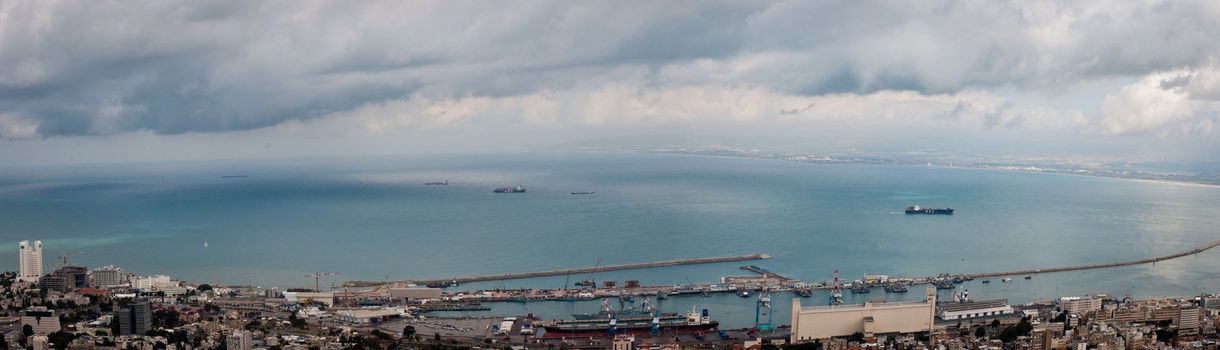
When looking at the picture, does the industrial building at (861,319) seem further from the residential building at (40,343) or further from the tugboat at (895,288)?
the residential building at (40,343)

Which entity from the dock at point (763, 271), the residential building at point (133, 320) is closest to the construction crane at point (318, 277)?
the residential building at point (133, 320)

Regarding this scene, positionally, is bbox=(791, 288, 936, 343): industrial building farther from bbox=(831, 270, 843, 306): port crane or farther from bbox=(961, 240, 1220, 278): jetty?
bbox=(961, 240, 1220, 278): jetty

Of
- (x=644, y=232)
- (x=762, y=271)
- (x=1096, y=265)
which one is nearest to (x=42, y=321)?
(x=762, y=271)

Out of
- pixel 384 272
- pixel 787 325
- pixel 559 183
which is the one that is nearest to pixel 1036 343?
pixel 787 325

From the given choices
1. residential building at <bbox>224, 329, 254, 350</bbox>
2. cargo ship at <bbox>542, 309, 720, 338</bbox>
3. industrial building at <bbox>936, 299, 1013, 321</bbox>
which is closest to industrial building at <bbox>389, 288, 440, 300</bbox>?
cargo ship at <bbox>542, 309, 720, 338</bbox>

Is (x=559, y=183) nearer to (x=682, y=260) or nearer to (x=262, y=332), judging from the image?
(x=682, y=260)
